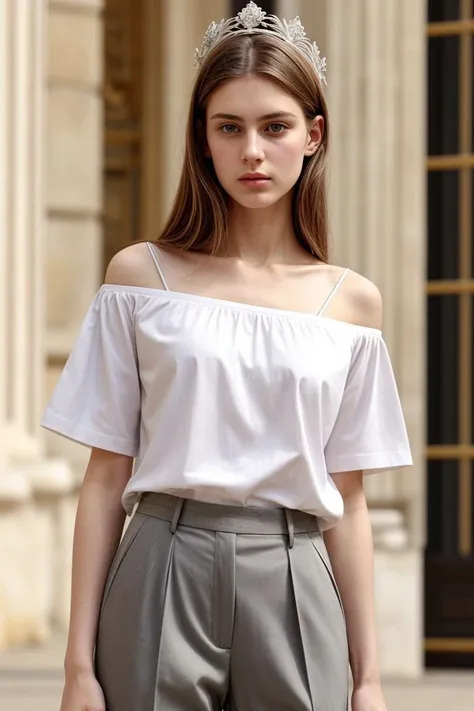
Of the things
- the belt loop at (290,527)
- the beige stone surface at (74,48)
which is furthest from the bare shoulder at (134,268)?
the beige stone surface at (74,48)

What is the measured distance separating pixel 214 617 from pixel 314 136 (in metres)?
0.69

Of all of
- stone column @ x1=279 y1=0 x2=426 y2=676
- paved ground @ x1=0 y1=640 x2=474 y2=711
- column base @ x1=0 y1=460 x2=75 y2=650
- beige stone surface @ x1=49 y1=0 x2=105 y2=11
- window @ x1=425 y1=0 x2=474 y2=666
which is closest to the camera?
paved ground @ x1=0 y1=640 x2=474 y2=711

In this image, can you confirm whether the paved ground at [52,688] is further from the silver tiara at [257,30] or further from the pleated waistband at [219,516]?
the silver tiara at [257,30]

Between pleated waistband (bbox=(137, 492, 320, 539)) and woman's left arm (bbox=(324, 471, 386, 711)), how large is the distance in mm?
132

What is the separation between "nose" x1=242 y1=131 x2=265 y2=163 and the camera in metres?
1.74

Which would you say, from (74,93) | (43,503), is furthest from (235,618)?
(74,93)

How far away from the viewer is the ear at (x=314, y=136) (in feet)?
6.08

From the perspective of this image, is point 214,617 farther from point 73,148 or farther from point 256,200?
point 73,148

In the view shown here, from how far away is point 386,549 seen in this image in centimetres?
502

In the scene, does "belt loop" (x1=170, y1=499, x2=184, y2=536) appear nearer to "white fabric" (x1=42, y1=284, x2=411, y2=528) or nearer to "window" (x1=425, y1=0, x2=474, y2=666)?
"white fabric" (x1=42, y1=284, x2=411, y2=528)

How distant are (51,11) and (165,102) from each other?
27.0 inches

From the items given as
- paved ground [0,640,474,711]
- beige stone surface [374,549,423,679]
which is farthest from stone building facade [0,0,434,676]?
paved ground [0,640,474,711]

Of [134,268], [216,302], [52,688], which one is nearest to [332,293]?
[216,302]

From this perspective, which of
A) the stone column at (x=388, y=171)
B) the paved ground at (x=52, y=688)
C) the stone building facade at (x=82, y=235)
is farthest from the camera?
the stone column at (x=388, y=171)
